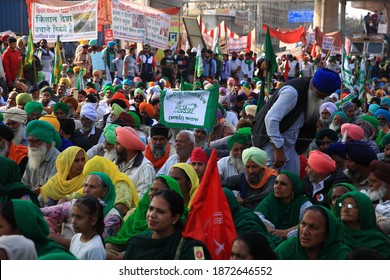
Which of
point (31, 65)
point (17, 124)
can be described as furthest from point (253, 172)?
point (31, 65)

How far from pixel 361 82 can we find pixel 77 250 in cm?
1120

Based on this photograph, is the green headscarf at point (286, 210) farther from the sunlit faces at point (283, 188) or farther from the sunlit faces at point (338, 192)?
the sunlit faces at point (338, 192)

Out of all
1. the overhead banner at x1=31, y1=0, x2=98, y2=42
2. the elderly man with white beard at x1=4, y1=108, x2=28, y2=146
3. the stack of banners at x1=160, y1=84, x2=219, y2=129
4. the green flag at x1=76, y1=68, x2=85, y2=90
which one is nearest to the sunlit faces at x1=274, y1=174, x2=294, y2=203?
the stack of banners at x1=160, y1=84, x2=219, y2=129

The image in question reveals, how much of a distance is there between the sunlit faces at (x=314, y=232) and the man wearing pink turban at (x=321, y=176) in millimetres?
2107

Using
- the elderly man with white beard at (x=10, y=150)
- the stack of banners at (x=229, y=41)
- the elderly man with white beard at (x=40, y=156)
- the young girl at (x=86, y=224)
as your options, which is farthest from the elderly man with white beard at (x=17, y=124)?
the stack of banners at (x=229, y=41)

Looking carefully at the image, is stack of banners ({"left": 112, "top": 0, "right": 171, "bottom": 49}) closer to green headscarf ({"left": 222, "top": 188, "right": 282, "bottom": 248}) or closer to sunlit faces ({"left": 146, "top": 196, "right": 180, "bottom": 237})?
green headscarf ({"left": 222, "top": 188, "right": 282, "bottom": 248})

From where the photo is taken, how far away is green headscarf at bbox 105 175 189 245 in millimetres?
6352

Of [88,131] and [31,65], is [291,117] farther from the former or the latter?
[31,65]

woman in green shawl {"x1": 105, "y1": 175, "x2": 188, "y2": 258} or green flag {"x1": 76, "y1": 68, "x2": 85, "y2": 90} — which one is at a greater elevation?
green flag {"x1": 76, "y1": 68, "x2": 85, "y2": 90}

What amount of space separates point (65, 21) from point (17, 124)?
8163 millimetres

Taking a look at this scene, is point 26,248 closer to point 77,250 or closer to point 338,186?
point 77,250

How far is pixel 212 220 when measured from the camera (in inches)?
225

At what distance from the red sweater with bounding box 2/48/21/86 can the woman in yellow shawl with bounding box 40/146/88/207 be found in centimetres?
1093

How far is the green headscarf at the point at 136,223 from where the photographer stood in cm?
635
